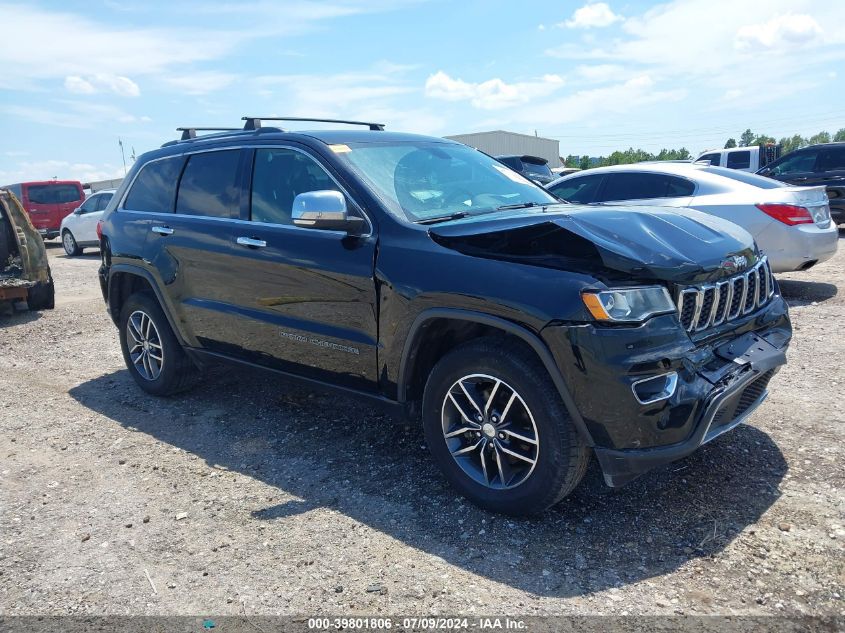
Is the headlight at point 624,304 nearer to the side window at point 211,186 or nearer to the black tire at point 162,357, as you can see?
the side window at point 211,186

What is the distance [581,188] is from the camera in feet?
28.2

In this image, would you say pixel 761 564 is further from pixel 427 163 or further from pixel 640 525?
pixel 427 163

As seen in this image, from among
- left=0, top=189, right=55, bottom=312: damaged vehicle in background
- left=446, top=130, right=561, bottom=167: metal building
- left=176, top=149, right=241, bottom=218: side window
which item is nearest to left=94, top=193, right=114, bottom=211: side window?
left=0, top=189, right=55, bottom=312: damaged vehicle in background

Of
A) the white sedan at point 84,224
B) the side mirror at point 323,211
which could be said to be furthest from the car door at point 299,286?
the white sedan at point 84,224

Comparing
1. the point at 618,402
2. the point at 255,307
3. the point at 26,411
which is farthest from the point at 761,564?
the point at 26,411

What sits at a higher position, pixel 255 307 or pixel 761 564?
pixel 255 307

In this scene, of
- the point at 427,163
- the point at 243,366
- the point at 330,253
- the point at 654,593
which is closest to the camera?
the point at 654,593

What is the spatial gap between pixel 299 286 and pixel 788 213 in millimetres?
5779

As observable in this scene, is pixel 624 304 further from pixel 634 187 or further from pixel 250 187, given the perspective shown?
pixel 634 187

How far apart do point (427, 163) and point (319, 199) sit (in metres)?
0.94

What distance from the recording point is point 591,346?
284cm

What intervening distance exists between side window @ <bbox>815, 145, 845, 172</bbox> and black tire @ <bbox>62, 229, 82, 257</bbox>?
1723 cm

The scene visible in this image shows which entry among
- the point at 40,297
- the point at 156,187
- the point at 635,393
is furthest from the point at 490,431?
the point at 40,297

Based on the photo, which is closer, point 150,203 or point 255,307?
point 255,307
